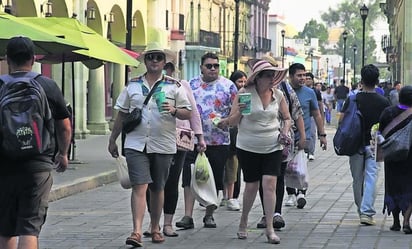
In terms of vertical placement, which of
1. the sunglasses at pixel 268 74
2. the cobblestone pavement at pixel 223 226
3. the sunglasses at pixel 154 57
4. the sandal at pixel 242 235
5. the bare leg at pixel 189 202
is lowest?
the cobblestone pavement at pixel 223 226

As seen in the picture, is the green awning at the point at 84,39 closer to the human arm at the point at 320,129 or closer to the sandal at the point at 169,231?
the human arm at the point at 320,129

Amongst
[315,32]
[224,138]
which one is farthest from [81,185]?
[315,32]

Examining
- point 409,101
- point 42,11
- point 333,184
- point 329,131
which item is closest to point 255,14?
point 329,131

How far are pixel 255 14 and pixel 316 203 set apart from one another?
205ft

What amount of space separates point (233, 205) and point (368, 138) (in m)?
2.17

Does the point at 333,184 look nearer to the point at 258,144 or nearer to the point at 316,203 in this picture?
the point at 316,203

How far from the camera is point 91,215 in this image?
11969 mm

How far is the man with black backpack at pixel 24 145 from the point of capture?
251 inches

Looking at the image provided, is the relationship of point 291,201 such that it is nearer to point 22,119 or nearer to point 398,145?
point 398,145

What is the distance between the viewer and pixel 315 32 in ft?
550

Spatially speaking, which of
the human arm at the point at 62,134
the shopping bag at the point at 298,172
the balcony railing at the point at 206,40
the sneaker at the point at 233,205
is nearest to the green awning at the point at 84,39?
the sneaker at the point at 233,205

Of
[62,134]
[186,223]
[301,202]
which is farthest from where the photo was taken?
[301,202]

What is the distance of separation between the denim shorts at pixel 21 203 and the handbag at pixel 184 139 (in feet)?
10.9

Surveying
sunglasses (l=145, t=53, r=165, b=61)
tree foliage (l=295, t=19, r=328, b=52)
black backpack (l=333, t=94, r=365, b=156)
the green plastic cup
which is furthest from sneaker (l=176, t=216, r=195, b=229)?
tree foliage (l=295, t=19, r=328, b=52)
